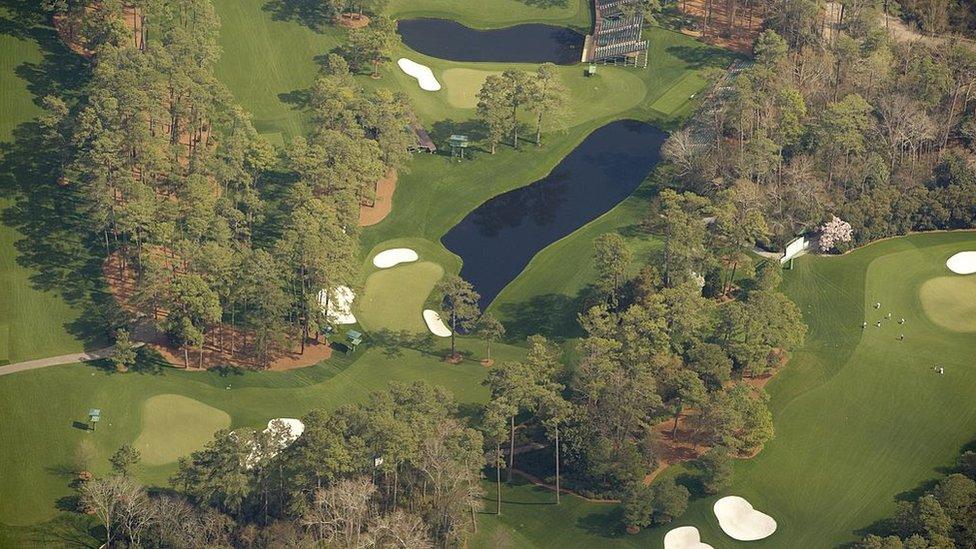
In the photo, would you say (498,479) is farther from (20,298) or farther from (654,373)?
(20,298)

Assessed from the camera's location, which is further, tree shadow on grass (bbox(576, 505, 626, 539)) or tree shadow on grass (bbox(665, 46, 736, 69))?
tree shadow on grass (bbox(665, 46, 736, 69))

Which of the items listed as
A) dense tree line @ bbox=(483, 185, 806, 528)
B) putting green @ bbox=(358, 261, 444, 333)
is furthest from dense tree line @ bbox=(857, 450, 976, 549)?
putting green @ bbox=(358, 261, 444, 333)

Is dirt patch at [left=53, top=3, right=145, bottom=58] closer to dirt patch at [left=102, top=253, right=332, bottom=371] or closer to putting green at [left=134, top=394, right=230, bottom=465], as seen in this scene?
dirt patch at [left=102, top=253, right=332, bottom=371]

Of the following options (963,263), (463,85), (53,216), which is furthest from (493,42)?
(963,263)

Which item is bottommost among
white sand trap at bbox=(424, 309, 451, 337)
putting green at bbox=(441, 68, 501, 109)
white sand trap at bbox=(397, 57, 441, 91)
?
white sand trap at bbox=(424, 309, 451, 337)

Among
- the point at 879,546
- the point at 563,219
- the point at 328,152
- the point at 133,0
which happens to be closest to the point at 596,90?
the point at 563,219

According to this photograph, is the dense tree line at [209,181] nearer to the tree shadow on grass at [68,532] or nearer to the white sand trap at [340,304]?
the white sand trap at [340,304]

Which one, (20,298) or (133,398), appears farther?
(20,298)
